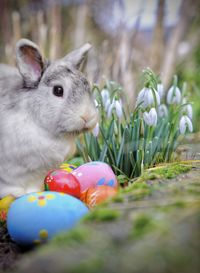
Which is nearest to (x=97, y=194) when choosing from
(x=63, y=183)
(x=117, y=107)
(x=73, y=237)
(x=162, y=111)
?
(x=63, y=183)

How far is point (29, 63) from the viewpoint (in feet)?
7.54

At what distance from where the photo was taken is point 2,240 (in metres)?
1.94

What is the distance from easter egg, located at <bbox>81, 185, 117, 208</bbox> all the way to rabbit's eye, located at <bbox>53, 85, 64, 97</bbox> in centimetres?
53

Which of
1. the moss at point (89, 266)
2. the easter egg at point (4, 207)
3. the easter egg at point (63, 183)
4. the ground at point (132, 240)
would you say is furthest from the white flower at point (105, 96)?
the moss at point (89, 266)

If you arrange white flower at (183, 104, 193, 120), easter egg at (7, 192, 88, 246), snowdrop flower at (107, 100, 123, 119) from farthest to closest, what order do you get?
1. white flower at (183, 104, 193, 120)
2. snowdrop flower at (107, 100, 123, 119)
3. easter egg at (7, 192, 88, 246)

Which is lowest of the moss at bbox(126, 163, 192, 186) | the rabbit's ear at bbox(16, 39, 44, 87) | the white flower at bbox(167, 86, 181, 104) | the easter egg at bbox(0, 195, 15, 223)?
the easter egg at bbox(0, 195, 15, 223)

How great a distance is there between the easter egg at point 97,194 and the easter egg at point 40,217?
0.93 ft

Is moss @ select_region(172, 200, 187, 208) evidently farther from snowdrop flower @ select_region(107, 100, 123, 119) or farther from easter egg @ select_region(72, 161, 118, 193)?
snowdrop flower @ select_region(107, 100, 123, 119)

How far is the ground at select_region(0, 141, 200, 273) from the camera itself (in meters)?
1.00

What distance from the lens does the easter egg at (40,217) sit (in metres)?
1.67

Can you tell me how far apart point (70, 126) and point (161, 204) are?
0.91 m

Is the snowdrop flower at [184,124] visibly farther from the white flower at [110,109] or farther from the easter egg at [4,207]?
the easter egg at [4,207]

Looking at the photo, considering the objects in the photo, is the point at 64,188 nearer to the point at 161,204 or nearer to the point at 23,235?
the point at 23,235

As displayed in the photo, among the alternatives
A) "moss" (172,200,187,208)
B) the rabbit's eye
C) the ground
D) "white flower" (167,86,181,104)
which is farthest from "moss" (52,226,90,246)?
"white flower" (167,86,181,104)
